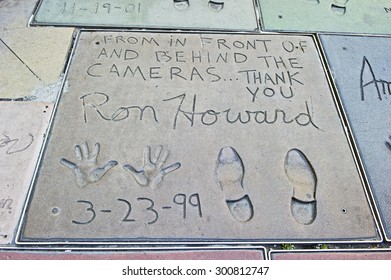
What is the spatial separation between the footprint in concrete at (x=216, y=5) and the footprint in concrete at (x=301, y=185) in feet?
4.15

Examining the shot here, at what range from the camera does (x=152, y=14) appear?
2.41 metres

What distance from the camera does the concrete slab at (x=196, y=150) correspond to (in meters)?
1.48

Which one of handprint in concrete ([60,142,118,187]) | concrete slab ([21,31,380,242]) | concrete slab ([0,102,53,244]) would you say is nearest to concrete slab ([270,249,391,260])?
concrete slab ([21,31,380,242])

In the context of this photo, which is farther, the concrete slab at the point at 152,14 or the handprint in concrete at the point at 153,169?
the concrete slab at the point at 152,14

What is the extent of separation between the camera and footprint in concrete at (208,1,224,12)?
248 cm

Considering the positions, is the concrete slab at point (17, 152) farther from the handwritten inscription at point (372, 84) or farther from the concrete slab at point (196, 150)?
the handwritten inscription at point (372, 84)

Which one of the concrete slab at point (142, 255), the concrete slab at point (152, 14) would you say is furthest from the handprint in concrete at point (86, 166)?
the concrete slab at point (152, 14)

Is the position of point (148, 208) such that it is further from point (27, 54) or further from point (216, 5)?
point (216, 5)

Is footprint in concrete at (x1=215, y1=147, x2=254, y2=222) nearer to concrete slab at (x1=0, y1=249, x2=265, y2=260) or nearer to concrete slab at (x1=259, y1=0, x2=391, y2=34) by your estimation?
concrete slab at (x1=0, y1=249, x2=265, y2=260)

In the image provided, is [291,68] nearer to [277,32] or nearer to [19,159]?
[277,32]

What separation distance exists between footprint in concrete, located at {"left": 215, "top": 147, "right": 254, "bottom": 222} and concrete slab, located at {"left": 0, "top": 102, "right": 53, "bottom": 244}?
2.79ft

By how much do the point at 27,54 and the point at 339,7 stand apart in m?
2.11

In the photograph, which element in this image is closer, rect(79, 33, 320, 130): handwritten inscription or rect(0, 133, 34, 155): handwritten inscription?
rect(0, 133, 34, 155): handwritten inscription
